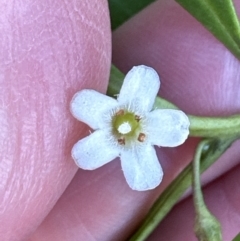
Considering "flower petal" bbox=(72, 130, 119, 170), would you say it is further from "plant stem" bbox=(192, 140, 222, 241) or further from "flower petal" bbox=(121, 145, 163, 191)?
"plant stem" bbox=(192, 140, 222, 241)

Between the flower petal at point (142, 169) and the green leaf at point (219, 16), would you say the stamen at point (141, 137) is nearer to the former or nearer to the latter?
the flower petal at point (142, 169)

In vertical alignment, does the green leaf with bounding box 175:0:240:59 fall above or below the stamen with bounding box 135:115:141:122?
above

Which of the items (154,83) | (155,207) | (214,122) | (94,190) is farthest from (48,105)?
(94,190)

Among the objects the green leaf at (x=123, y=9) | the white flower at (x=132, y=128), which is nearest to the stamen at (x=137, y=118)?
the white flower at (x=132, y=128)

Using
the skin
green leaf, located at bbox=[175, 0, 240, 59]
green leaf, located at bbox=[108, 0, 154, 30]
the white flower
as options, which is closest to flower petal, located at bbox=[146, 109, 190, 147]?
the white flower

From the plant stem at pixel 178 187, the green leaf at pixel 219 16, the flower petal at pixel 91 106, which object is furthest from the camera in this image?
the plant stem at pixel 178 187

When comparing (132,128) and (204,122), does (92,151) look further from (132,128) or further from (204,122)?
A: (204,122)

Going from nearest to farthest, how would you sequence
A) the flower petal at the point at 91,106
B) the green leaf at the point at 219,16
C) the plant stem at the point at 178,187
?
the flower petal at the point at 91,106, the green leaf at the point at 219,16, the plant stem at the point at 178,187
